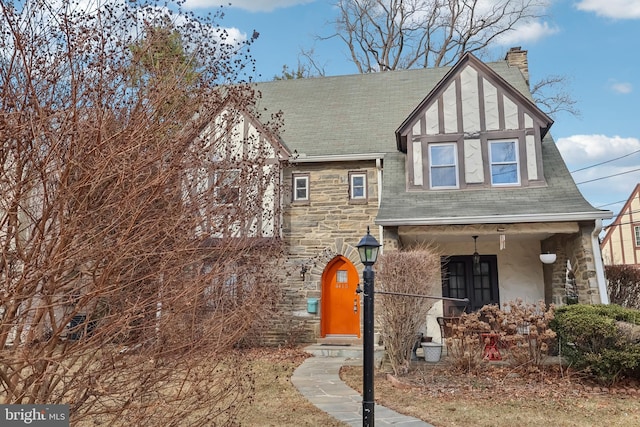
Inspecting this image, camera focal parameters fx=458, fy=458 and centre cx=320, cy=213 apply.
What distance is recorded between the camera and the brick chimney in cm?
1555

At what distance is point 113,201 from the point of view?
2.80 m

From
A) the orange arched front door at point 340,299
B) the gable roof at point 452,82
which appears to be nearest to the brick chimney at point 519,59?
the gable roof at point 452,82

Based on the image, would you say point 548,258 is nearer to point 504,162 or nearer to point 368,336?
point 504,162

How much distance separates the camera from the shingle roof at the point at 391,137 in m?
10.4

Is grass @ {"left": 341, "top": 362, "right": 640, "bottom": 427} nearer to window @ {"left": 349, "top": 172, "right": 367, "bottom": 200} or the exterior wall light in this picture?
the exterior wall light

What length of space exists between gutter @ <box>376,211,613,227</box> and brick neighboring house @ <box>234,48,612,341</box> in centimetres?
3

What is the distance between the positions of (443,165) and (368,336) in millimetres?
8073

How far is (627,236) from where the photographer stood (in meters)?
31.8

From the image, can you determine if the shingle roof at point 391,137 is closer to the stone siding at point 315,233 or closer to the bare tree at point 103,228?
the stone siding at point 315,233

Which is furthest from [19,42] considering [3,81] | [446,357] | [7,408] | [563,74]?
[563,74]

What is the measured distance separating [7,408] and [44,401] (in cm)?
19

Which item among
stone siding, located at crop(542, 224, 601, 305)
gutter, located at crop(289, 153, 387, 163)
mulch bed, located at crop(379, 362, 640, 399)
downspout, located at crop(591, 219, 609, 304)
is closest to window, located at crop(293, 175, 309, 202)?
gutter, located at crop(289, 153, 387, 163)

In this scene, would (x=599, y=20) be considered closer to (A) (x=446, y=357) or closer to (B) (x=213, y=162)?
(A) (x=446, y=357)

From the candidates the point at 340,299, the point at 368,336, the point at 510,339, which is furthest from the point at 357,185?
the point at 368,336
